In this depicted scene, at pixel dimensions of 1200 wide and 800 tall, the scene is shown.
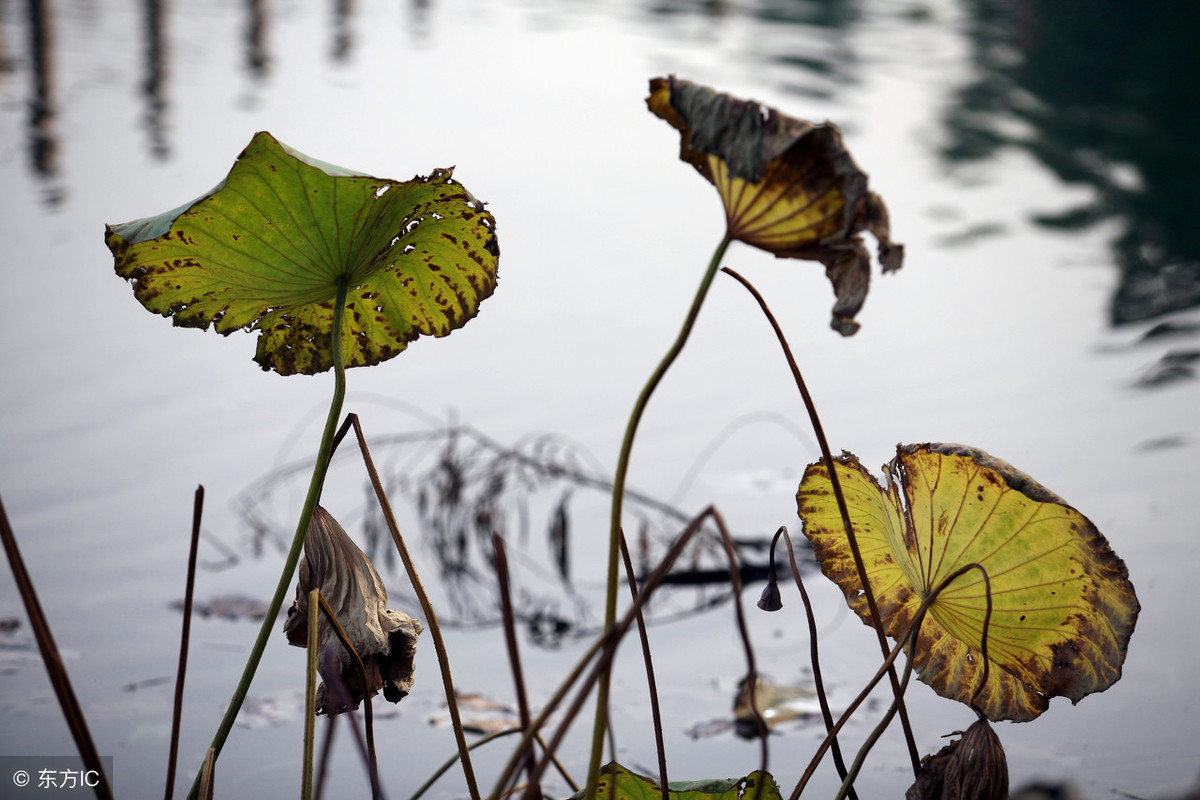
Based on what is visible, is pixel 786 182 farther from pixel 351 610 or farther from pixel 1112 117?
pixel 1112 117

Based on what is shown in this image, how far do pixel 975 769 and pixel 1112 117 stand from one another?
5768 millimetres

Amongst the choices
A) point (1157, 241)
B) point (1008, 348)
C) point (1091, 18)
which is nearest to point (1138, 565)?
point (1008, 348)

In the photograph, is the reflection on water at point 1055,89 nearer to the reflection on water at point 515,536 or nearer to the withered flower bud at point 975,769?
the reflection on water at point 515,536

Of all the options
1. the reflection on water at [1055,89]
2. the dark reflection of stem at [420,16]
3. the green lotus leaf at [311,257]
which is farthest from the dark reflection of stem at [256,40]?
the green lotus leaf at [311,257]

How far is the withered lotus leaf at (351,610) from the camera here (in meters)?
0.71

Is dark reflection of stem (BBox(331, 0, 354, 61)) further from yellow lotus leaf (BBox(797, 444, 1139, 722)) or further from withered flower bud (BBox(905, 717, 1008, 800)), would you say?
withered flower bud (BBox(905, 717, 1008, 800))

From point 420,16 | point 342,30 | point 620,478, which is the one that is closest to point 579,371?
point 620,478

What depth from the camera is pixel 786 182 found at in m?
0.59

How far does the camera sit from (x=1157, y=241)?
4.12m

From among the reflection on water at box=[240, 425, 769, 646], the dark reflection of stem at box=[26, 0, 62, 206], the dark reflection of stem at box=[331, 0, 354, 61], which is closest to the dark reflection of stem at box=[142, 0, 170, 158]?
the dark reflection of stem at box=[26, 0, 62, 206]

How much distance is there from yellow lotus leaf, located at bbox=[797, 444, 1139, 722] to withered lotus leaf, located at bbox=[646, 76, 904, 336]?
0.67 feet

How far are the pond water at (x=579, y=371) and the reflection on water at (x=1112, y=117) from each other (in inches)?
1.2

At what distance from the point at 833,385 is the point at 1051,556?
2246mm

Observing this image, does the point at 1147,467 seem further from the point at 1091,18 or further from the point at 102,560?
the point at 1091,18
